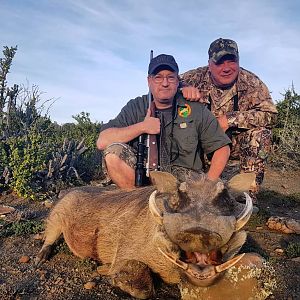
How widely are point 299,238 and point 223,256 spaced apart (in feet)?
7.57

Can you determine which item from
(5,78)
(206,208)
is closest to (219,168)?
(206,208)

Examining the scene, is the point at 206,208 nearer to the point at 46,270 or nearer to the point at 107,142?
the point at 46,270

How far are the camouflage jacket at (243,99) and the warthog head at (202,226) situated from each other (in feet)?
10.4

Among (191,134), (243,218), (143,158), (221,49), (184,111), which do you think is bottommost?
(243,218)

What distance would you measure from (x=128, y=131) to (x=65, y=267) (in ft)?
5.26

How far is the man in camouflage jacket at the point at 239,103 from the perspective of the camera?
567 cm

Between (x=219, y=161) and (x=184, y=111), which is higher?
(x=184, y=111)

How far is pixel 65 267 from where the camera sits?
3.63m

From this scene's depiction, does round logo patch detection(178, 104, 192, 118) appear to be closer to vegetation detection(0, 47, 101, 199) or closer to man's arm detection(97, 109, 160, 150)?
man's arm detection(97, 109, 160, 150)

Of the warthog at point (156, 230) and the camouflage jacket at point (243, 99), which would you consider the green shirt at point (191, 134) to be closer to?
the camouflage jacket at point (243, 99)

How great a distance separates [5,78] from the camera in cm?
796

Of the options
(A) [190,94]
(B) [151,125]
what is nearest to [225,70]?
(A) [190,94]

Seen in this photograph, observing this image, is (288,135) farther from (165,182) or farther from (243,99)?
(165,182)

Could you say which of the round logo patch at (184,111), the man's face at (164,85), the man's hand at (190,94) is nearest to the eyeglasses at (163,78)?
the man's face at (164,85)
